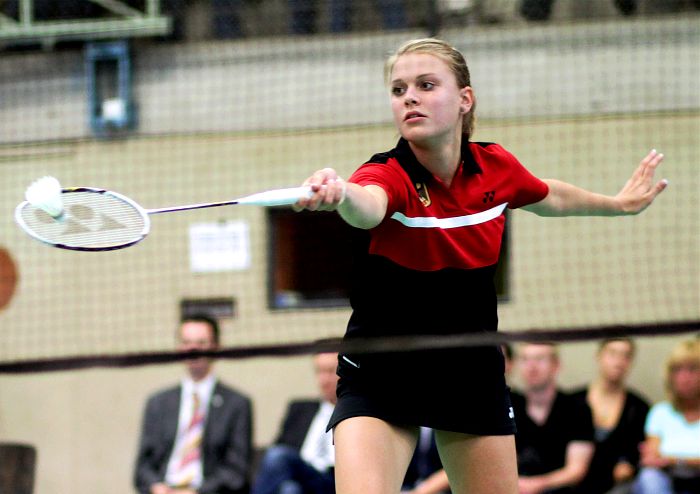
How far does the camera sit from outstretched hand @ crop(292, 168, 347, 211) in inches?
120

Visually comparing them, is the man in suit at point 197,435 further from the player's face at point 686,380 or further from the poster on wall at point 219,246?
the player's face at point 686,380

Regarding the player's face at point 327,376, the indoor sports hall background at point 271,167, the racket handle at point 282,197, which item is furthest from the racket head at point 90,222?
the indoor sports hall background at point 271,167

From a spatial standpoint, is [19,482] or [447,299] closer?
[447,299]

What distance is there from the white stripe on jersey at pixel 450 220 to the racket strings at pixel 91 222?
2.57 feet

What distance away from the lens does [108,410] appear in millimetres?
8789

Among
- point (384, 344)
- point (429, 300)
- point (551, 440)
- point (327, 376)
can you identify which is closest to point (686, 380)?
point (551, 440)

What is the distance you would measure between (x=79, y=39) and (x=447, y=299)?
6595 millimetres

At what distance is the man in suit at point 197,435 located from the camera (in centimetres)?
643

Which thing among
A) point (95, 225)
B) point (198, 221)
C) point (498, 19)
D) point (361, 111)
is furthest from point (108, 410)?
point (95, 225)

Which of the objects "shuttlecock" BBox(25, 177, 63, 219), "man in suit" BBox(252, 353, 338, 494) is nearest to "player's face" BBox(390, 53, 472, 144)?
"shuttlecock" BBox(25, 177, 63, 219)

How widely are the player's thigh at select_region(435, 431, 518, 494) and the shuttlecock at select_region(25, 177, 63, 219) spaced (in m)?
1.32

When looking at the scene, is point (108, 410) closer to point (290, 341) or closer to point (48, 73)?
point (290, 341)

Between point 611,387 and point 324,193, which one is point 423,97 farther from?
point 611,387

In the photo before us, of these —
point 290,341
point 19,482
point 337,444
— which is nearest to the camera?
point 337,444
